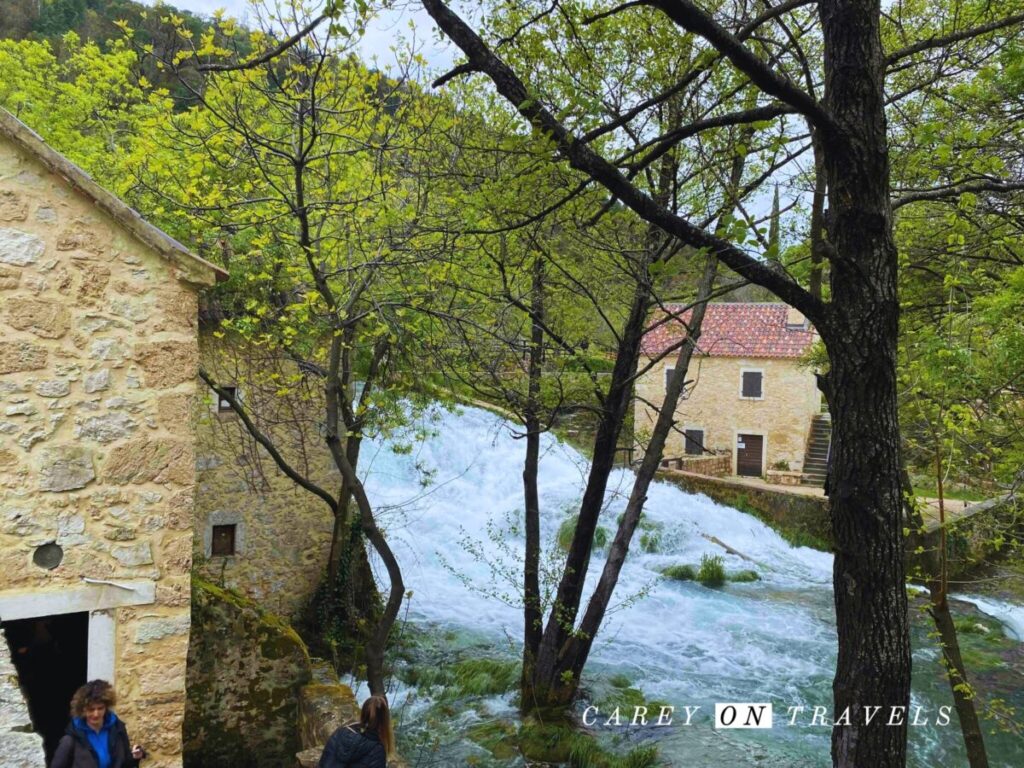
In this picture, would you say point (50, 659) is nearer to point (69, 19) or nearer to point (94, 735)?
point (94, 735)

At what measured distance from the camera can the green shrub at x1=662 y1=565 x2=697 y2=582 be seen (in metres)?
14.6

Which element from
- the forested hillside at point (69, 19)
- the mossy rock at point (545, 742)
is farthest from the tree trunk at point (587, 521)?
the forested hillside at point (69, 19)

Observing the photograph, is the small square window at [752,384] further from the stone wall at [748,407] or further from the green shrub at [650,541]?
the green shrub at [650,541]

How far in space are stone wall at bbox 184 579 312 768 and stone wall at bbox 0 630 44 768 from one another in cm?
467

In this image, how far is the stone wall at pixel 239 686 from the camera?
649 centimetres

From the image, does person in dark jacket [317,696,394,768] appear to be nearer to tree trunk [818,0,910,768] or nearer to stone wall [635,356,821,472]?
tree trunk [818,0,910,768]

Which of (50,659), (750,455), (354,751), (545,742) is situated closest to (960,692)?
(545,742)

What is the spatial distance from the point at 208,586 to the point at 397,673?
12.3 feet

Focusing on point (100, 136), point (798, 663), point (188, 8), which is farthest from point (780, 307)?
point (188, 8)

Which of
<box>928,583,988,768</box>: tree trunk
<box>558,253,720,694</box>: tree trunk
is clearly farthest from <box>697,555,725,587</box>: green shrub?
<box>928,583,988,768</box>: tree trunk

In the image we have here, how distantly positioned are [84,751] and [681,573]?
41.6 feet

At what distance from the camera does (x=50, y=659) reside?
5629 mm

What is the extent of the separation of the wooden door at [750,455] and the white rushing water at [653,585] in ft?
16.9

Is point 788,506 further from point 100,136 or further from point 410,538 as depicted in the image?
point 100,136
